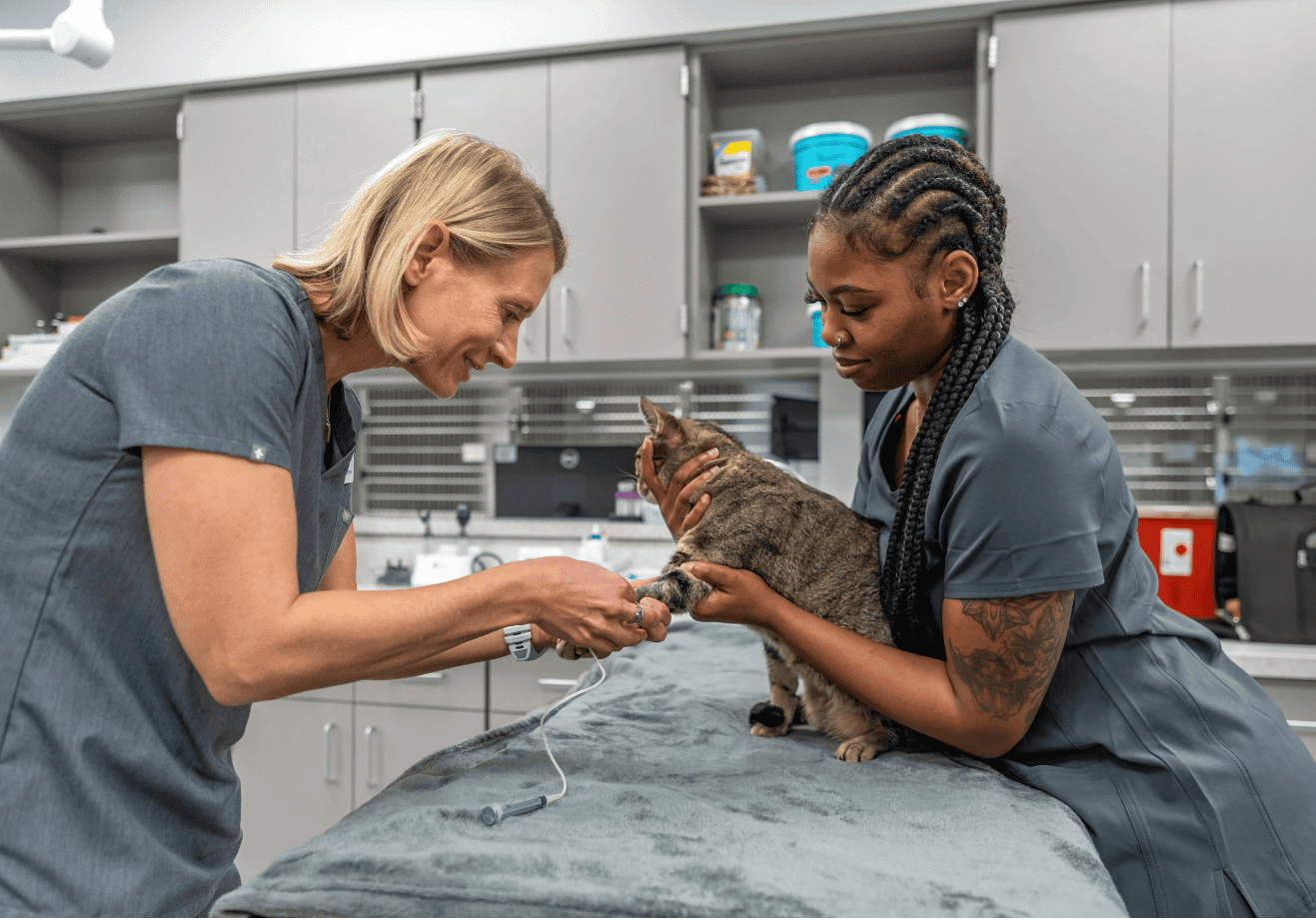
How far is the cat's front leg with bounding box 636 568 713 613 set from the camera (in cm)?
107

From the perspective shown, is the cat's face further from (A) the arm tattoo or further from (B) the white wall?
(B) the white wall

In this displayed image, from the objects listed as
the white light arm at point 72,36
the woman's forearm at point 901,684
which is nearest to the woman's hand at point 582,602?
the woman's forearm at point 901,684

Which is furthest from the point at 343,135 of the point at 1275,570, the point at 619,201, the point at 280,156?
the point at 1275,570

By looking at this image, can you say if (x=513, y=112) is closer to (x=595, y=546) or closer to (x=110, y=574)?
(x=595, y=546)

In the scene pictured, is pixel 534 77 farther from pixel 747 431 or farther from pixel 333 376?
pixel 333 376

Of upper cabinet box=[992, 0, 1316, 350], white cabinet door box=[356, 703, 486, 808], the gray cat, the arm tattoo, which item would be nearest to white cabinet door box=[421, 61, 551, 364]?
white cabinet door box=[356, 703, 486, 808]

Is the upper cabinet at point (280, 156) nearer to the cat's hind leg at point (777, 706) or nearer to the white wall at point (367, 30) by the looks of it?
the white wall at point (367, 30)

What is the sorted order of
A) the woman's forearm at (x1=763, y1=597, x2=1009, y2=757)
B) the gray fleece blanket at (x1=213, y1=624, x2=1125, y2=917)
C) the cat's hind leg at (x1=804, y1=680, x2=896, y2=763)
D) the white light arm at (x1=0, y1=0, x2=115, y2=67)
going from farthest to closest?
the white light arm at (x1=0, y1=0, x2=115, y2=67) < the cat's hind leg at (x1=804, y1=680, x2=896, y2=763) < the woman's forearm at (x1=763, y1=597, x2=1009, y2=757) < the gray fleece blanket at (x1=213, y1=624, x2=1125, y2=917)

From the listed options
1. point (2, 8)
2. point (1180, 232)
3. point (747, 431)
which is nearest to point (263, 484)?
point (747, 431)

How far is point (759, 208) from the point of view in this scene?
2.41 meters

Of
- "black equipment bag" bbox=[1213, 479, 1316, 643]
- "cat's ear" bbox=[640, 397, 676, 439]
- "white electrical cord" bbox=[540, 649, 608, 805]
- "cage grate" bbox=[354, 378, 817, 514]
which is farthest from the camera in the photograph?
"cage grate" bbox=[354, 378, 817, 514]

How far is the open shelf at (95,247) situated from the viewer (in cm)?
275

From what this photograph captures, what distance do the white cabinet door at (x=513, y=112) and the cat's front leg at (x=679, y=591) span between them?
149 cm

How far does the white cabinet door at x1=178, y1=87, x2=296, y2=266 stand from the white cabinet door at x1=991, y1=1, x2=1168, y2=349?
7.45 ft
